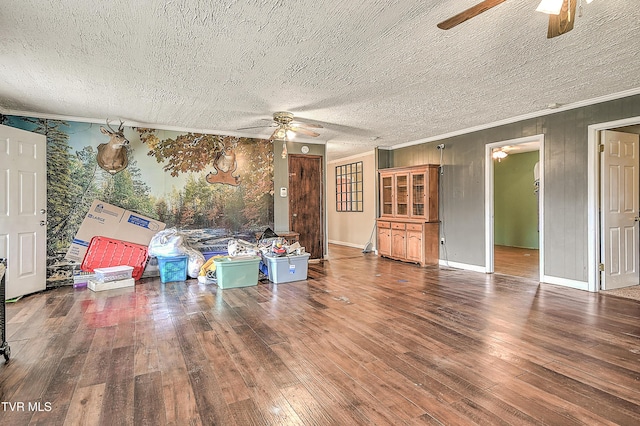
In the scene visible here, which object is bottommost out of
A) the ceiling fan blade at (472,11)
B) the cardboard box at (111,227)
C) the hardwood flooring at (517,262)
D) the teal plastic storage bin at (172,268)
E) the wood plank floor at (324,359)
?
the wood plank floor at (324,359)

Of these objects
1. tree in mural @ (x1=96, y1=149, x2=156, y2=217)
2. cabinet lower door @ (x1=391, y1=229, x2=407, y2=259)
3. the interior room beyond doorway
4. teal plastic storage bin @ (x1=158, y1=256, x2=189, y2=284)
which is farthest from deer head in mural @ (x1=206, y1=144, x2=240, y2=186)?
the interior room beyond doorway

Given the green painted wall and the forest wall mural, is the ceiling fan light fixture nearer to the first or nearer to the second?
the forest wall mural

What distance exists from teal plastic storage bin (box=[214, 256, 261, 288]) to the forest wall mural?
1373 millimetres

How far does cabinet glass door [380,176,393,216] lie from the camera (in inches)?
283

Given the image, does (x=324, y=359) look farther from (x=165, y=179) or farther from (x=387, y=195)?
(x=387, y=195)

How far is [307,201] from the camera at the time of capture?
7.00 meters

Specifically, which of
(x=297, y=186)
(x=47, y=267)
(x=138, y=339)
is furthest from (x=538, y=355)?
(x=47, y=267)

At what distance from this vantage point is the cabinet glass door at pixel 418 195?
6514 mm

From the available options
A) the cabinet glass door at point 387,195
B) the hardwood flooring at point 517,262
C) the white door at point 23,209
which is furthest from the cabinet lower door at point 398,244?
the white door at point 23,209

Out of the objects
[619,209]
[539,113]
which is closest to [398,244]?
[539,113]

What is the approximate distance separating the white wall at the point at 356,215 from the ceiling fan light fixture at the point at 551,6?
5.96 meters

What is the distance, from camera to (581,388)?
207 cm

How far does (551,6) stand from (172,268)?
5151 mm

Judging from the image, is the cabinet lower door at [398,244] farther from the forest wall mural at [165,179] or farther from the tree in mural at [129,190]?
the tree in mural at [129,190]
